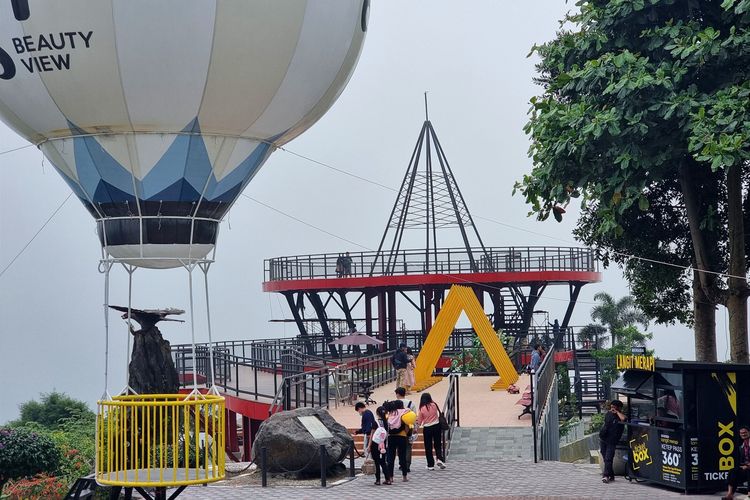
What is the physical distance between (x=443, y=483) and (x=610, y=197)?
573 cm

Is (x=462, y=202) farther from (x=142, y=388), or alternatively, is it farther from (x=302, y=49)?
(x=302, y=49)

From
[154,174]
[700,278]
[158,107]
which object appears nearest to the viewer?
[158,107]

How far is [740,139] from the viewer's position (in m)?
17.9

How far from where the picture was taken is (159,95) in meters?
14.7

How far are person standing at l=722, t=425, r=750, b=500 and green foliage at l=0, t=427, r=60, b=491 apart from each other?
→ 418 inches

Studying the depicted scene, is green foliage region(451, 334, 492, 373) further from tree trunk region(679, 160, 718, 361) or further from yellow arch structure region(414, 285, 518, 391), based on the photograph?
tree trunk region(679, 160, 718, 361)

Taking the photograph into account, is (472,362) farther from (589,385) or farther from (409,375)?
(409,375)

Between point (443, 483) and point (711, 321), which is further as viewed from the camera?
point (711, 321)

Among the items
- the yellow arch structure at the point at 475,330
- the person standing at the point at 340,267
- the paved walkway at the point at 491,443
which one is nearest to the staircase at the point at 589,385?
the yellow arch structure at the point at 475,330

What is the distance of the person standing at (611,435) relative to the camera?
19469 millimetres

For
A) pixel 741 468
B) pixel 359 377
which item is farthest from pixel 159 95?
pixel 359 377

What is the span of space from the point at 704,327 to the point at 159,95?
42.7 feet

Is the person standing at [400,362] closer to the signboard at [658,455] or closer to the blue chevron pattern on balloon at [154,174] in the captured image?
the signboard at [658,455]

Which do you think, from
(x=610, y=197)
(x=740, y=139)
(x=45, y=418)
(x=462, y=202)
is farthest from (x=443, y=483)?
(x=462, y=202)
